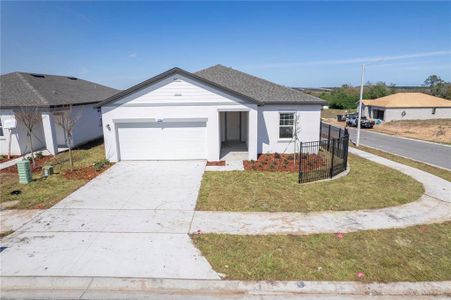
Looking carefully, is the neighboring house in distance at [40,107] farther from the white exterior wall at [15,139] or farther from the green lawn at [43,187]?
the green lawn at [43,187]

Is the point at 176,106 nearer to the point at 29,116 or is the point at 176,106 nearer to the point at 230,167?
the point at 230,167

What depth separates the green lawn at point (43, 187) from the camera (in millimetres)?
9352

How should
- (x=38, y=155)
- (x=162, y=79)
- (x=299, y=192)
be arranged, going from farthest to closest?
(x=38, y=155) < (x=162, y=79) < (x=299, y=192)

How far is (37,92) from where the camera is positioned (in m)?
17.1

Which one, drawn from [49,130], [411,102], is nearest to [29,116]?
[49,130]

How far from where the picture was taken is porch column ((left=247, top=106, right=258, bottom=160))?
575 inches

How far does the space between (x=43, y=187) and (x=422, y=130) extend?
127 feet

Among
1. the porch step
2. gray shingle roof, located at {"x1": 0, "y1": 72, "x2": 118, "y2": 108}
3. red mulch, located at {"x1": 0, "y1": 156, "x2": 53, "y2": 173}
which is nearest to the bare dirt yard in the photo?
the porch step

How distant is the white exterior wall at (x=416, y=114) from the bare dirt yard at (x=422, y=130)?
1.79m

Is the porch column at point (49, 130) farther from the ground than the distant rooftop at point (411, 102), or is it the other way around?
the distant rooftop at point (411, 102)

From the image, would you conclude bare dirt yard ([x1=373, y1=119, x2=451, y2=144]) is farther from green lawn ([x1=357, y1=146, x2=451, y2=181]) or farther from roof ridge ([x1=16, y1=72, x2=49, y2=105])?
roof ridge ([x1=16, y1=72, x2=49, y2=105])

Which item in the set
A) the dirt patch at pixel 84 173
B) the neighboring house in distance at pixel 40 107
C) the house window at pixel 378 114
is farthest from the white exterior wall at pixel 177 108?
the house window at pixel 378 114

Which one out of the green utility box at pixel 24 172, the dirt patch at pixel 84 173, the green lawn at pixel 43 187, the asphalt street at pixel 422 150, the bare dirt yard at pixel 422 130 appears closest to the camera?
the green lawn at pixel 43 187

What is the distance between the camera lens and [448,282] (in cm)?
526
